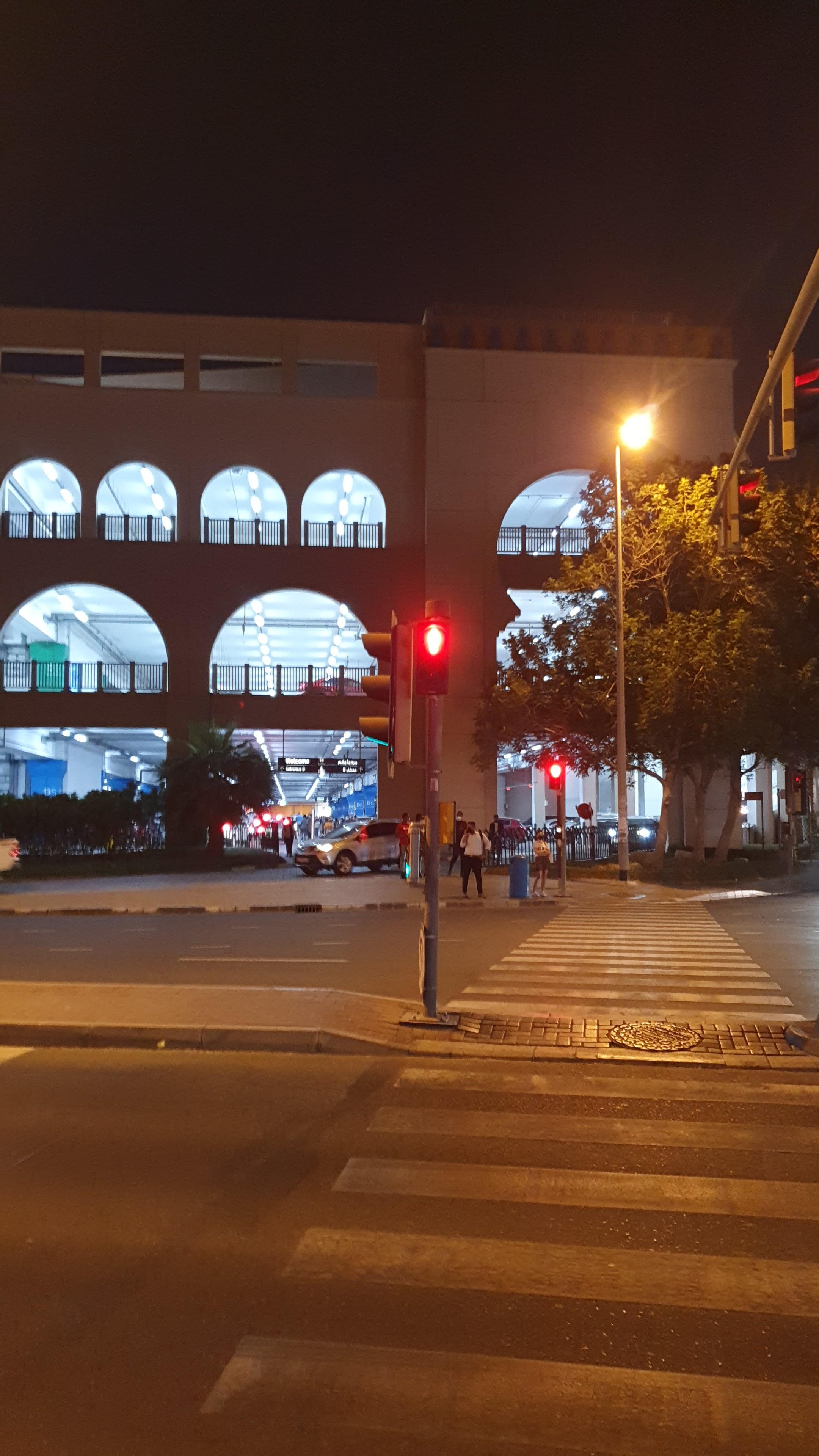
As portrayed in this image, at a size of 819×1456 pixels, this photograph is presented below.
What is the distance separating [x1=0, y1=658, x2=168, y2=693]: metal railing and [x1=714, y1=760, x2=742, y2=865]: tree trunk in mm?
19661

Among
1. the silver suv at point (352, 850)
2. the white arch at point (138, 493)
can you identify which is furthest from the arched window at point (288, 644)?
the silver suv at point (352, 850)

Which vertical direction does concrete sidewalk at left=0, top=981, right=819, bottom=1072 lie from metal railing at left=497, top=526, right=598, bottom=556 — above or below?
below

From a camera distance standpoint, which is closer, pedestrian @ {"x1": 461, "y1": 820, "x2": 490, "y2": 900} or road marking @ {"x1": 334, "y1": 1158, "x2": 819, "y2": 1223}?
road marking @ {"x1": 334, "y1": 1158, "x2": 819, "y2": 1223}

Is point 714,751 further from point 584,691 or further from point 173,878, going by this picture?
point 173,878

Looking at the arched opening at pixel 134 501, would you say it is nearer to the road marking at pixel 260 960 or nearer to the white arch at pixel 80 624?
the white arch at pixel 80 624

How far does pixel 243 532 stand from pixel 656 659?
17.0m

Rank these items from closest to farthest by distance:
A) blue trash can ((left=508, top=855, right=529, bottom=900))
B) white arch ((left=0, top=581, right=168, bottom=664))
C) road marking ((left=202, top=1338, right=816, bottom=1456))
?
road marking ((left=202, top=1338, right=816, bottom=1456)), blue trash can ((left=508, top=855, right=529, bottom=900)), white arch ((left=0, top=581, right=168, bottom=664))

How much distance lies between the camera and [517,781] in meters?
64.7

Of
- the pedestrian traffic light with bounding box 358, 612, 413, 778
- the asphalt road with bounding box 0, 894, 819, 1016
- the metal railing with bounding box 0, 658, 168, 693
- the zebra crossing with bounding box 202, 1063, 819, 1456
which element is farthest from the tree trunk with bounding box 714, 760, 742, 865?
the zebra crossing with bounding box 202, 1063, 819, 1456

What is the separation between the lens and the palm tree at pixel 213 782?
3375 centimetres

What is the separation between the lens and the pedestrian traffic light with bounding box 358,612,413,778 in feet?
31.6

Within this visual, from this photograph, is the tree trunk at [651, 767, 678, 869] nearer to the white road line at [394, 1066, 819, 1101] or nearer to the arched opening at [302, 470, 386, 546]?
the arched opening at [302, 470, 386, 546]

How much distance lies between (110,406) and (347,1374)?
38150mm

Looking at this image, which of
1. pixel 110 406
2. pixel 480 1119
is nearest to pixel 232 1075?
pixel 480 1119
